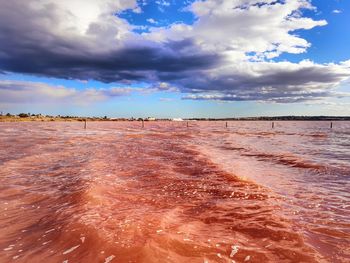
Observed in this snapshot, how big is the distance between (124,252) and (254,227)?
107 inches

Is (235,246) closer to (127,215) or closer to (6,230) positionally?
(127,215)

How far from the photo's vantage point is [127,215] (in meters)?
6.50

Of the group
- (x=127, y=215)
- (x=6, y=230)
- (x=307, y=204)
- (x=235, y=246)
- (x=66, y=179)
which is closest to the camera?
(x=235, y=246)

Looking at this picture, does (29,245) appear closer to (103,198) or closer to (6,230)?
(6,230)

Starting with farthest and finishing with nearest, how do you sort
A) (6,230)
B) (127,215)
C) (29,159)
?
(29,159)
(127,215)
(6,230)

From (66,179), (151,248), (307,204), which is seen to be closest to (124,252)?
(151,248)

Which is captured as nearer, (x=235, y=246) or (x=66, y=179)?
(x=235, y=246)

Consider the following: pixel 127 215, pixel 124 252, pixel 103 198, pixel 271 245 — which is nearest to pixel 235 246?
pixel 271 245

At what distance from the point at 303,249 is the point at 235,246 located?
3.67 ft

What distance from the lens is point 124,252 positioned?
4699 mm

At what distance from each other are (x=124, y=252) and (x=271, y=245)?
2.48 metres

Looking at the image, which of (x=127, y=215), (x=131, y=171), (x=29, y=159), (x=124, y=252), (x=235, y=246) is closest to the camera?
(x=124, y=252)

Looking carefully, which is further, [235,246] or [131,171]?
[131,171]

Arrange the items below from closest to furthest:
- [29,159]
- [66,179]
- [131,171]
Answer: [66,179] → [131,171] → [29,159]
